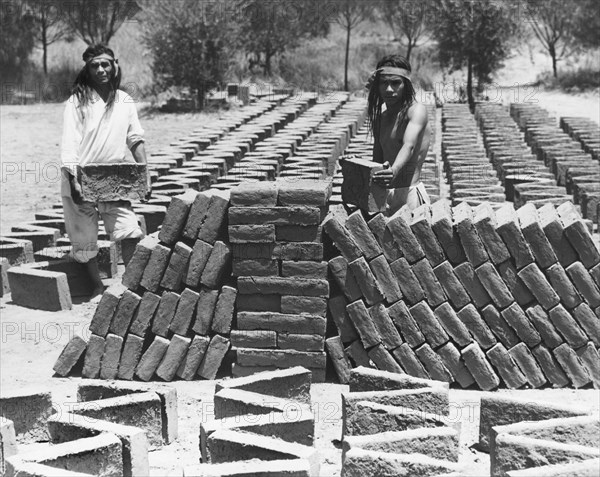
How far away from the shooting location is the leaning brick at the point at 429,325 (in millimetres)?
5988

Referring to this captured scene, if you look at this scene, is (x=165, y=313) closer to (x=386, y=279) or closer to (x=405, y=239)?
(x=386, y=279)

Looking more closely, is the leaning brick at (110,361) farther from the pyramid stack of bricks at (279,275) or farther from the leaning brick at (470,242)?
the leaning brick at (470,242)

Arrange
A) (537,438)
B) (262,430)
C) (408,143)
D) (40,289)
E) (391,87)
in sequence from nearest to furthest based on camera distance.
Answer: (537,438)
(262,430)
(408,143)
(391,87)
(40,289)

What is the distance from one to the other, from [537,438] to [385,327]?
1.65 meters

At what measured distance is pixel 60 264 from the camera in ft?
27.1

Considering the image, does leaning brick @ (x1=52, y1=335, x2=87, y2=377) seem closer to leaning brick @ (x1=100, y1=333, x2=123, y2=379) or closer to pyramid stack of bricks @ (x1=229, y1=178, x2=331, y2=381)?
leaning brick @ (x1=100, y1=333, x2=123, y2=379)

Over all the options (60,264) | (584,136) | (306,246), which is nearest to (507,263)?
(306,246)

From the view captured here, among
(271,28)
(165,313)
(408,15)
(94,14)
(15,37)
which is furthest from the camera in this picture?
(408,15)

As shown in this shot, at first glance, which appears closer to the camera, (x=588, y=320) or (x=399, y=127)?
(x=588, y=320)

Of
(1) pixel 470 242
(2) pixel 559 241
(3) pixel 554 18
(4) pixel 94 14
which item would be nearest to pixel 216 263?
(1) pixel 470 242

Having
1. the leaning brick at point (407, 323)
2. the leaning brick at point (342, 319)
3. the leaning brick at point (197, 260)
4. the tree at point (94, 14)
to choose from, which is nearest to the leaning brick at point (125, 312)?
the leaning brick at point (197, 260)

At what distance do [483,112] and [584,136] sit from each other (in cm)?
438

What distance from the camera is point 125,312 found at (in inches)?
245

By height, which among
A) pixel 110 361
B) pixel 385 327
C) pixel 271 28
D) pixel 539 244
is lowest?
pixel 110 361
